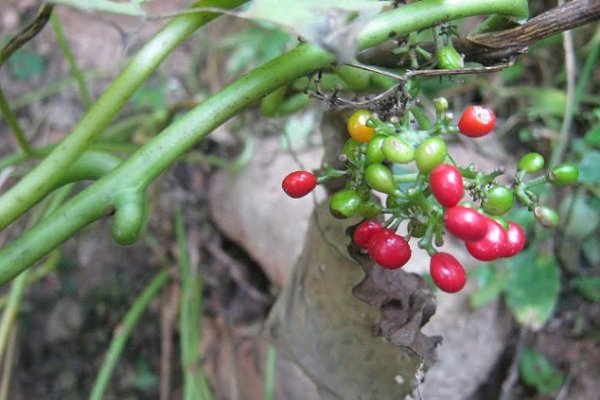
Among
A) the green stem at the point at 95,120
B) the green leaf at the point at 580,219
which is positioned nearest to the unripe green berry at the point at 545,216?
the green stem at the point at 95,120

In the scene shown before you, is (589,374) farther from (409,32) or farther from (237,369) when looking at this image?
(409,32)

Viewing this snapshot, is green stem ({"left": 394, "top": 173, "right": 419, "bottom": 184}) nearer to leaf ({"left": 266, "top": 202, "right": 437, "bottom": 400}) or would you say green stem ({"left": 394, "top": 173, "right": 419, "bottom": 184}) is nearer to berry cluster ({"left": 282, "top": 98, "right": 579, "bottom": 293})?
berry cluster ({"left": 282, "top": 98, "right": 579, "bottom": 293})

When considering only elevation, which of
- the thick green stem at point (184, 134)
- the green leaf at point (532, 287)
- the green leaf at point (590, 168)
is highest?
the thick green stem at point (184, 134)

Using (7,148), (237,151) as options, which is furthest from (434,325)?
(7,148)

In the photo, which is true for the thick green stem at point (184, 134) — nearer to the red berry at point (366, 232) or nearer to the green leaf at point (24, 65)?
the red berry at point (366, 232)

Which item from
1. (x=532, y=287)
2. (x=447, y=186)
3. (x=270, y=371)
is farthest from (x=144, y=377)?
(x=447, y=186)

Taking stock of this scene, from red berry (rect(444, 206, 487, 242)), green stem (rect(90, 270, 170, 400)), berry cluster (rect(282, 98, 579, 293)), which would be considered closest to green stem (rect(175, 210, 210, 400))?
green stem (rect(90, 270, 170, 400))
